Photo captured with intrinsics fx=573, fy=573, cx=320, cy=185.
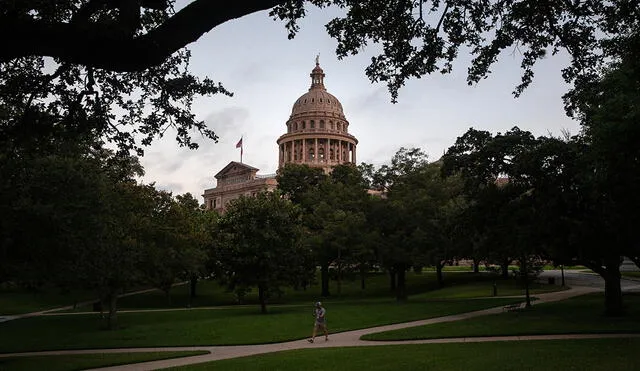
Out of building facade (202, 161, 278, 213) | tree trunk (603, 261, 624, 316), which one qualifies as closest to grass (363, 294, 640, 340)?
tree trunk (603, 261, 624, 316)

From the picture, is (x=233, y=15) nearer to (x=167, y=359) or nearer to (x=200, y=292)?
(x=167, y=359)

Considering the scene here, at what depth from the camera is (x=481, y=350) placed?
672 inches

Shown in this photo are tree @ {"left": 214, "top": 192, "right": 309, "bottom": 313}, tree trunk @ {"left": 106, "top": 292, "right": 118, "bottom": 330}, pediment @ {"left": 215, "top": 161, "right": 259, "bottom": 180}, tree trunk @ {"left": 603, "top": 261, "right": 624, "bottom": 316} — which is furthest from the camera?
pediment @ {"left": 215, "top": 161, "right": 259, "bottom": 180}

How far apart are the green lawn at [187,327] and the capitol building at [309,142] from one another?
93038 mm

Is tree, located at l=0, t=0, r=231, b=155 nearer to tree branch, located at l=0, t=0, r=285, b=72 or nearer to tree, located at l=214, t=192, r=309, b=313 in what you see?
tree branch, located at l=0, t=0, r=285, b=72

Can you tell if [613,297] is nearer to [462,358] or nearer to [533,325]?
[533,325]

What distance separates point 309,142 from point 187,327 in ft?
356

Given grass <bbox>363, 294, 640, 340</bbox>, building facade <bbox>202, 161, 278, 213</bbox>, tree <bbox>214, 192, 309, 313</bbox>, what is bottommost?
grass <bbox>363, 294, 640, 340</bbox>

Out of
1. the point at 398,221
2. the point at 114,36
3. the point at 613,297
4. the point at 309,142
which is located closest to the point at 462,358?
the point at 114,36

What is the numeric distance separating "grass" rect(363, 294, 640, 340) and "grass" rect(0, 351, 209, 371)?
25.5 ft

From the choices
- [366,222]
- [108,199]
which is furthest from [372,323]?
[366,222]

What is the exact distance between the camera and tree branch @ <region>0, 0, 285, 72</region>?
252 inches

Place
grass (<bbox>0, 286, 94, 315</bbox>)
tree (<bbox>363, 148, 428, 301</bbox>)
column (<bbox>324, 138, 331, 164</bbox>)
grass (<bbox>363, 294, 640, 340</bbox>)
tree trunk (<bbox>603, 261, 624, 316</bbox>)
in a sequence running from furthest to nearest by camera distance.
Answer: column (<bbox>324, 138, 331, 164</bbox>) → grass (<bbox>0, 286, 94, 315</bbox>) → tree (<bbox>363, 148, 428, 301</bbox>) → tree trunk (<bbox>603, 261, 624, 316</bbox>) → grass (<bbox>363, 294, 640, 340</bbox>)

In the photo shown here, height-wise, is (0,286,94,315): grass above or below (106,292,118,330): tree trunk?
below
